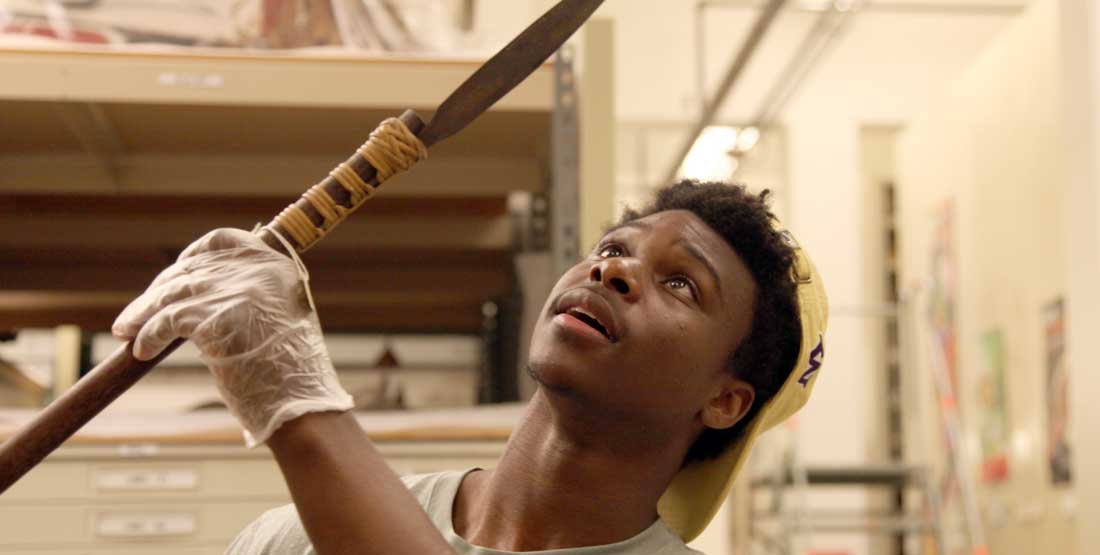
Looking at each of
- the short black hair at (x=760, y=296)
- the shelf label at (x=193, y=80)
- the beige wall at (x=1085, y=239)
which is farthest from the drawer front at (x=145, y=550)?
the beige wall at (x=1085, y=239)

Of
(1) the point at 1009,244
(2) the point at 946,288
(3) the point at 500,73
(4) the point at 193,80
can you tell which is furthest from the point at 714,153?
(3) the point at 500,73

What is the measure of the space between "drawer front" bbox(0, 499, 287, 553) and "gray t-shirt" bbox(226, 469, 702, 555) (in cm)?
56

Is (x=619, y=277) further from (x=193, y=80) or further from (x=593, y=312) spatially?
(x=193, y=80)

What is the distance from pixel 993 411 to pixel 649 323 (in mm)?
5274

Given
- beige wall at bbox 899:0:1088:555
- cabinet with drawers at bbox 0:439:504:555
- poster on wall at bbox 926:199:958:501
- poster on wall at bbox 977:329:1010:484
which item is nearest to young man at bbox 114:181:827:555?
cabinet with drawers at bbox 0:439:504:555

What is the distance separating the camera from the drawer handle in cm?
186

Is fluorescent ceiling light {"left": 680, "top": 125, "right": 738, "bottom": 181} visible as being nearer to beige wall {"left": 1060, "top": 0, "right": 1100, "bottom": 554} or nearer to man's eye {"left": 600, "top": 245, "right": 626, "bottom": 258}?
beige wall {"left": 1060, "top": 0, "right": 1100, "bottom": 554}

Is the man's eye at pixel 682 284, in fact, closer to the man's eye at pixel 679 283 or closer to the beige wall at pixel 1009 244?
the man's eye at pixel 679 283

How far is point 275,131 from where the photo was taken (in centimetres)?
221

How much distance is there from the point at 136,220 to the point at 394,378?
754mm

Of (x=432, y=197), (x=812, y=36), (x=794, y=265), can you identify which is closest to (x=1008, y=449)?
(x=812, y=36)

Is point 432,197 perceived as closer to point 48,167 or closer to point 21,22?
point 48,167

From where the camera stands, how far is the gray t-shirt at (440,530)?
123cm

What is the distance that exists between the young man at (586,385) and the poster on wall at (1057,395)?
4020 millimetres
